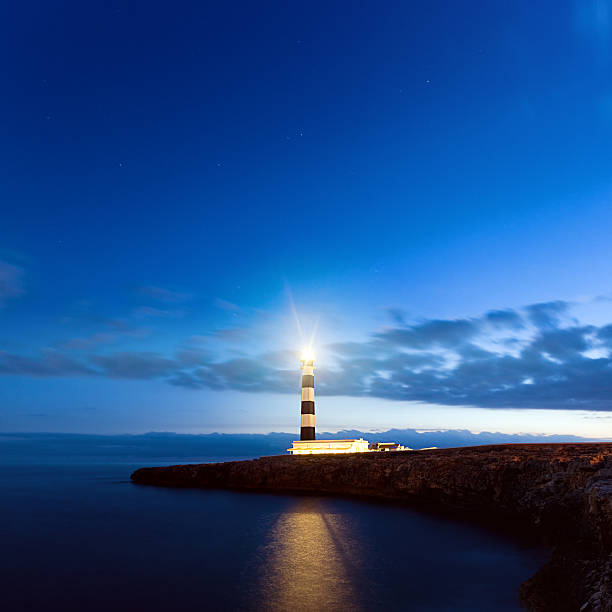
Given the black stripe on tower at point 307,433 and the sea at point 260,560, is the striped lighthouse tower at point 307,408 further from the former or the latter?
the sea at point 260,560

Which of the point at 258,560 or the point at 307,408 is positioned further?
the point at 307,408

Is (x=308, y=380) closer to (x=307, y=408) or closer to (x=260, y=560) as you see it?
(x=307, y=408)

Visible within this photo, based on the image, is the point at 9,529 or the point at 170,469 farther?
the point at 170,469

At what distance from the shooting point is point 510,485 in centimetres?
2955

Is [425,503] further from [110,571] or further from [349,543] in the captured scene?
[110,571]

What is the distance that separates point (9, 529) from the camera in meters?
31.1

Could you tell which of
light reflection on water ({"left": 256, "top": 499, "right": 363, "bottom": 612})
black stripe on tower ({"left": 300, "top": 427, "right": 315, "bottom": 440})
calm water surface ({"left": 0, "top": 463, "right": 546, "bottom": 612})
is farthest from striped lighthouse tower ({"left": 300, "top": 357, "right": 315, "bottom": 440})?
light reflection on water ({"left": 256, "top": 499, "right": 363, "bottom": 612})

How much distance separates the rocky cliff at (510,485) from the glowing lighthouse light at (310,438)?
15.6ft

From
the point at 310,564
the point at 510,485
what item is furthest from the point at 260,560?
the point at 510,485

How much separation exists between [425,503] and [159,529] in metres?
19.3

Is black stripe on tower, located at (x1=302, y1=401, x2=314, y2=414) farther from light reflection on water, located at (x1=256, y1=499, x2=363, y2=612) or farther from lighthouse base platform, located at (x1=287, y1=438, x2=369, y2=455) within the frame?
light reflection on water, located at (x1=256, y1=499, x2=363, y2=612)

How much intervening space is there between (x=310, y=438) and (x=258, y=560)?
107ft

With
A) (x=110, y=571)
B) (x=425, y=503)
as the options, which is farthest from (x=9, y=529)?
(x=425, y=503)

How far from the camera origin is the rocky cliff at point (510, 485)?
44.4ft
